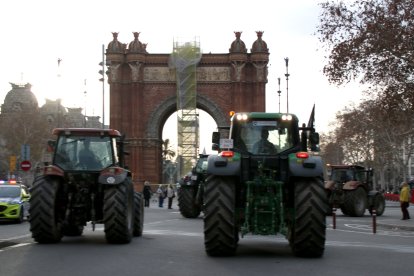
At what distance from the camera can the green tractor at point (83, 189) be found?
13.6 metres

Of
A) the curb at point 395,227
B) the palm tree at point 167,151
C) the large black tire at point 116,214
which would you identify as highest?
the palm tree at point 167,151

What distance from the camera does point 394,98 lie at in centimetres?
2573

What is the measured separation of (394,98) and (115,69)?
1524 inches

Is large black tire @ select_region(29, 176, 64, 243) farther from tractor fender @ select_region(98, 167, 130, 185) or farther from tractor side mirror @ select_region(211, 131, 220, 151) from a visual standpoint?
tractor side mirror @ select_region(211, 131, 220, 151)

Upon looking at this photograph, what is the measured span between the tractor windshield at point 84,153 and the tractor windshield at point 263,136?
3.37m

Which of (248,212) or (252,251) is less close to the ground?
(248,212)

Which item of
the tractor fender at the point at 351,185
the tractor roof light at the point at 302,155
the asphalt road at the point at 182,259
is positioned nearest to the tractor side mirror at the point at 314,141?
the tractor roof light at the point at 302,155

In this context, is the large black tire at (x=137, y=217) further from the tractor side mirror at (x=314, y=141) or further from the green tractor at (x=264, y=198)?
the tractor side mirror at (x=314, y=141)

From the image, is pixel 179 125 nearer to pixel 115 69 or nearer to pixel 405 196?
pixel 115 69

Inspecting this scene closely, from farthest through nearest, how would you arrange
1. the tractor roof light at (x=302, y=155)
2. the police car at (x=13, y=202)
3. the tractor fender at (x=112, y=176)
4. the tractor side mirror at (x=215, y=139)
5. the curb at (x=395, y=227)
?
the curb at (x=395, y=227) < the police car at (x=13, y=202) < the tractor side mirror at (x=215, y=139) < the tractor fender at (x=112, y=176) < the tractor roof light at (x=302, y=155)

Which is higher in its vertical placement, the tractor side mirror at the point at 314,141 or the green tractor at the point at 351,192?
the tractor side mirror at the point at 314,141

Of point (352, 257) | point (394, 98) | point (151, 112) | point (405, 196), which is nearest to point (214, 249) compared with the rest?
point (352, 257)

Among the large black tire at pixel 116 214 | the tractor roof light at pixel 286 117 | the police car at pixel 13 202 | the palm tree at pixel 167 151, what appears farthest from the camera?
the palm tree at pixel 167 151

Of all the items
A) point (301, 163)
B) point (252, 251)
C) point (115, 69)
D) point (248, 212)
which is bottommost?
point (252, 251)
